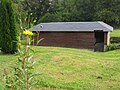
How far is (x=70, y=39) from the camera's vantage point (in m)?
19.5

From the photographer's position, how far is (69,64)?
26.7 feet

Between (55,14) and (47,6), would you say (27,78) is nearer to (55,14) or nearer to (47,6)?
(55,14)

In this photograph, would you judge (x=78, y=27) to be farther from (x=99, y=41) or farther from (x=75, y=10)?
(x=75, y=10)

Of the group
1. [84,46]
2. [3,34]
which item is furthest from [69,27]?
[3,34]

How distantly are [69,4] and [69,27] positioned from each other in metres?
17.3

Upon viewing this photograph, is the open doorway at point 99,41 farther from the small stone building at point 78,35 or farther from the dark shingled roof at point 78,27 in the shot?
the dark shingled roof at point 78,27

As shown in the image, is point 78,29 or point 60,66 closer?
point 60,66

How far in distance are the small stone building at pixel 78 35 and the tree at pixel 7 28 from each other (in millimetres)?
7846

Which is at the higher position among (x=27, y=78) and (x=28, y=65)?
(x=28, y=65)

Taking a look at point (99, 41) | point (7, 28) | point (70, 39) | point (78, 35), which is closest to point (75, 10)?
point (99, 41)

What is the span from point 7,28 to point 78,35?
1000cm

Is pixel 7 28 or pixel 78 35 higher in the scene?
pixel 7 28

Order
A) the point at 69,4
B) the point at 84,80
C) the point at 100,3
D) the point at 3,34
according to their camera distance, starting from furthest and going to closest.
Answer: the point at 69,4
the point at 100,3
the point at 3,34
the point at 84,80

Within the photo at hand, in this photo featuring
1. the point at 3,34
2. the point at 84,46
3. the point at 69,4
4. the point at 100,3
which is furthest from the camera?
the point at 69,4
